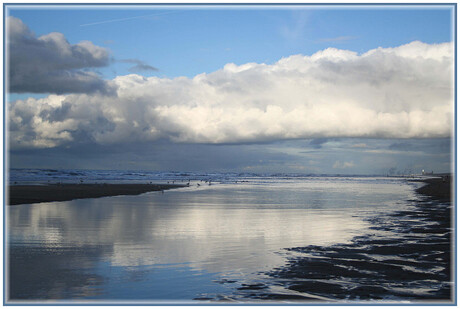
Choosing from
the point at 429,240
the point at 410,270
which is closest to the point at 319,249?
the point at 410,270

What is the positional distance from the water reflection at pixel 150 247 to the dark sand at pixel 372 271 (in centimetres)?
105

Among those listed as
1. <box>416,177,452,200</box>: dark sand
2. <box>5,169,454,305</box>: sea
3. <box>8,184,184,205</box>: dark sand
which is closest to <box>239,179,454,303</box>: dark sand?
<box>5,169,454,305</box>: sea

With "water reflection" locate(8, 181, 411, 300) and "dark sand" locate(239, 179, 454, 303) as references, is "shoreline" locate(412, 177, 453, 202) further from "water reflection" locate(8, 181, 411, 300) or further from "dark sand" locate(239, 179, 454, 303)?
"dark sand" locate(239, 179, 454, 303)

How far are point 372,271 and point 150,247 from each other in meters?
7.70

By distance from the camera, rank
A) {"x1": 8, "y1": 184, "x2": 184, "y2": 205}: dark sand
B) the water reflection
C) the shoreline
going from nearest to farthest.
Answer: the water reflection < {"x1": 8, "y1": 184, "x2": 184, "y2": 205}: dark sand < the shoreline

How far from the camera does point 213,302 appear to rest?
33.6 ft

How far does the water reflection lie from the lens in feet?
37.7

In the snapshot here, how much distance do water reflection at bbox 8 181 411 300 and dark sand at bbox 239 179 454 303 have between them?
1052 mm

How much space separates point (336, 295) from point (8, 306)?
23.7 feet

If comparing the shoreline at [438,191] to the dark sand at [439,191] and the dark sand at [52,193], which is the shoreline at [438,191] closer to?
the dark sand at [439,191]

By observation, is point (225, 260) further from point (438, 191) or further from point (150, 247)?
point (438, 191)

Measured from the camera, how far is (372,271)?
13.1 meters

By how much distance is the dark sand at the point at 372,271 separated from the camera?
35.6 ft

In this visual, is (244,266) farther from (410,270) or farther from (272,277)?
(410,270)
